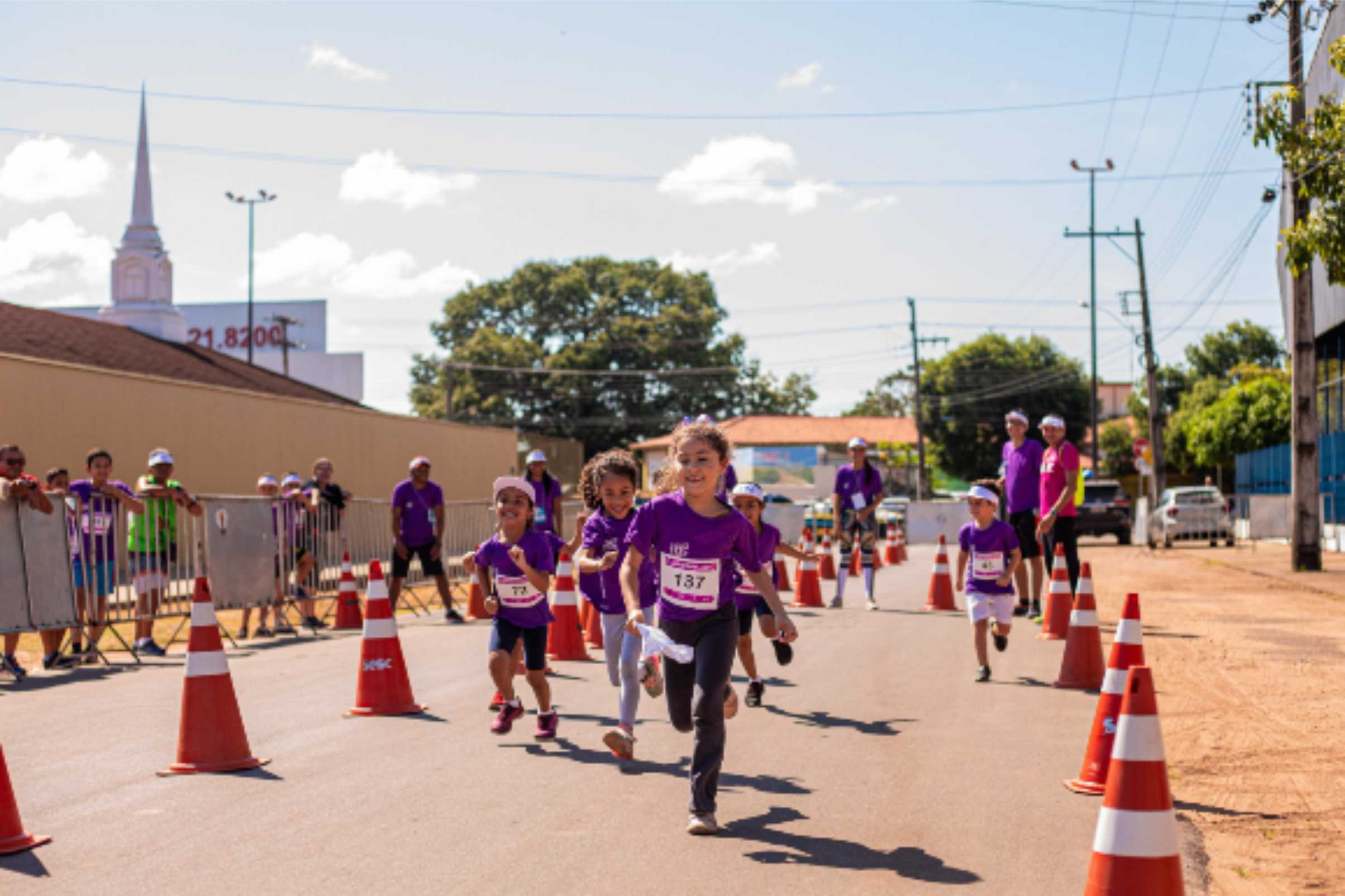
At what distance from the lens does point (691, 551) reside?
6062 mm

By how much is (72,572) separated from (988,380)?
74.5 meters

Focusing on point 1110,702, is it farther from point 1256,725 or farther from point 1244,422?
point 1244,422

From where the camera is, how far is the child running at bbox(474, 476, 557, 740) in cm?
786

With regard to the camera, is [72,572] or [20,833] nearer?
[20,833]

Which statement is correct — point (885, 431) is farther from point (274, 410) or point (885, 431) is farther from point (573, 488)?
point (274, 410)

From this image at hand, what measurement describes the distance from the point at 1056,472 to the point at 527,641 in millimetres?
7038

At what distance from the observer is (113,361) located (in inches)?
1368

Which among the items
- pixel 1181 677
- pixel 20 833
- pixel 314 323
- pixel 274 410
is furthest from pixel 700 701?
pixel 314 323

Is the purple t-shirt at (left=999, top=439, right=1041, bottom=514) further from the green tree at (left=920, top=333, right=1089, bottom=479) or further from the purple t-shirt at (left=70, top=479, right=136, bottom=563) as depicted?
the green tree at (left=920, top=333, right=1089, bottom=479)

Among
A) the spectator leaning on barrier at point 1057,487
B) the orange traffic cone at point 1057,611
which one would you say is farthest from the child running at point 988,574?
the spectator leaning on barrier at point 1057,487

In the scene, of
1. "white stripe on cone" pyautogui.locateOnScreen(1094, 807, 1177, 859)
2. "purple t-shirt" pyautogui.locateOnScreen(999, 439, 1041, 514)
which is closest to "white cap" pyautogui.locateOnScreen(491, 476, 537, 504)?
"white stripe on cone" pyautogui.locateOnScreen(1094, 807, 1177, 859)

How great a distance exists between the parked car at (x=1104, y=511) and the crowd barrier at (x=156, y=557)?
80.8 ft

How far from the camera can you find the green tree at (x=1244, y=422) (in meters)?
58.3

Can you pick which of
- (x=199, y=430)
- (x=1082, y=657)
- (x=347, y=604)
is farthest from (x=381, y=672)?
(x=199, y=430)
